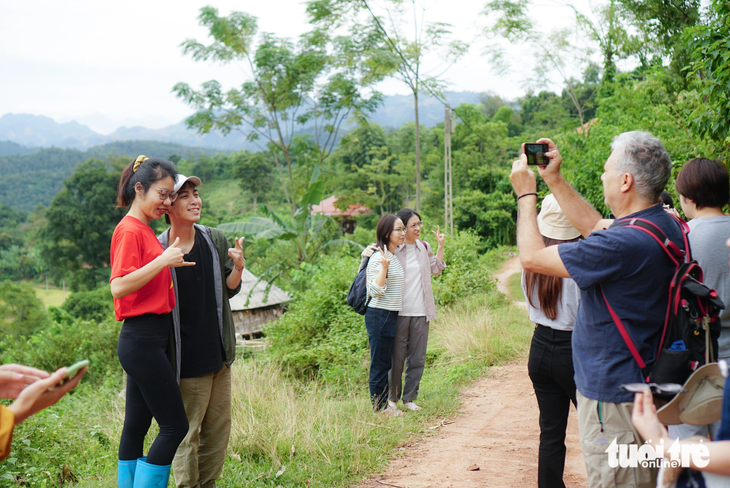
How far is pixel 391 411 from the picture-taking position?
4.68 m

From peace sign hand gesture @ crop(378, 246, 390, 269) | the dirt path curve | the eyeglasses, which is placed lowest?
the dirt path curve

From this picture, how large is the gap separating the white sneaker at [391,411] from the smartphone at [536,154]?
3024 mm

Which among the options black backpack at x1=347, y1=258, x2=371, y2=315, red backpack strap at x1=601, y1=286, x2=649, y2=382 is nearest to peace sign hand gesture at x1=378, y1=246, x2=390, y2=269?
black backpack at x1=347, y1=258, x2=371, y2=315

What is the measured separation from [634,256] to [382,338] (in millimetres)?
3131

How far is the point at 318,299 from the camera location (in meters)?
8.92

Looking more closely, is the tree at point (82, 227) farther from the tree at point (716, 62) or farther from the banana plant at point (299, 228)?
the tree at point (716, 62)

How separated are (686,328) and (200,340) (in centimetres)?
242

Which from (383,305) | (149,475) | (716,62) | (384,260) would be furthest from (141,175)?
(716,62)

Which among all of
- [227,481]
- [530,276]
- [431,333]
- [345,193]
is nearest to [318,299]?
[431,333]

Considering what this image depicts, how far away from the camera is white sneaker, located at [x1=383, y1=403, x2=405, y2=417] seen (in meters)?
4.59

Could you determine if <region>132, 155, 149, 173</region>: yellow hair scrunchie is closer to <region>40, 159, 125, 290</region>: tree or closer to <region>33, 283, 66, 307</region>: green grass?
<region>40, 159, 125, 290</region>: tree

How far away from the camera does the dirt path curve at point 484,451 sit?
3.45 metres

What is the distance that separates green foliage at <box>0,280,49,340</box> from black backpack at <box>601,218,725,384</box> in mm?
35344

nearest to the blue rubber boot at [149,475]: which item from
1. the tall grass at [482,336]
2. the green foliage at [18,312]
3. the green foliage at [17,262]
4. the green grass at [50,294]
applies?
the tall grass at [482,336]
